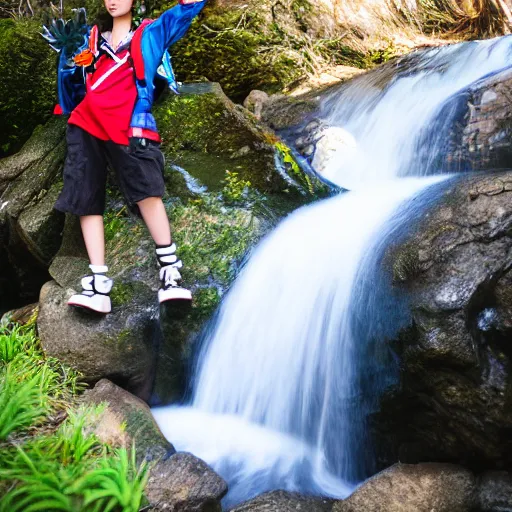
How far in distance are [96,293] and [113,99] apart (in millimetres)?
1143

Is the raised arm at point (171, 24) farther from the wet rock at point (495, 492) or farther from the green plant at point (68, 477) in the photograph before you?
the wet rock at point (495, 492)

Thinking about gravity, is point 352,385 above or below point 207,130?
below

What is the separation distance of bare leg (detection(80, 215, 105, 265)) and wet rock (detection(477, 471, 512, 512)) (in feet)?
7.75

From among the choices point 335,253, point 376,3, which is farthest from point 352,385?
point 376,3

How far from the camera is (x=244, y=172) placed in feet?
13.7

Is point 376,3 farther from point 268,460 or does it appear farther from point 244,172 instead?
point 268,460

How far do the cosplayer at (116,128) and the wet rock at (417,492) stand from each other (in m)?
1.45

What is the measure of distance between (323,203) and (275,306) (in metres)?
1.20

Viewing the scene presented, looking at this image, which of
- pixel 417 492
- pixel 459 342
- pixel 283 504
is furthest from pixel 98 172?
pixel 417 492

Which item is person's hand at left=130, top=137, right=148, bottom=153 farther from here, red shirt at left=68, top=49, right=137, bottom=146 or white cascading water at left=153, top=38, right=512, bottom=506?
white cascading water at left=153, top=38, right=512, bottom=506

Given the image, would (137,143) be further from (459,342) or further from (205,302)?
(459,342)

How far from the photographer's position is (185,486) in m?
2.58

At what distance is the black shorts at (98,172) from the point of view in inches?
132

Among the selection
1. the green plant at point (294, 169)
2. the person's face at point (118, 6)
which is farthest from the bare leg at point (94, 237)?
the green plant at point (294, 169)
